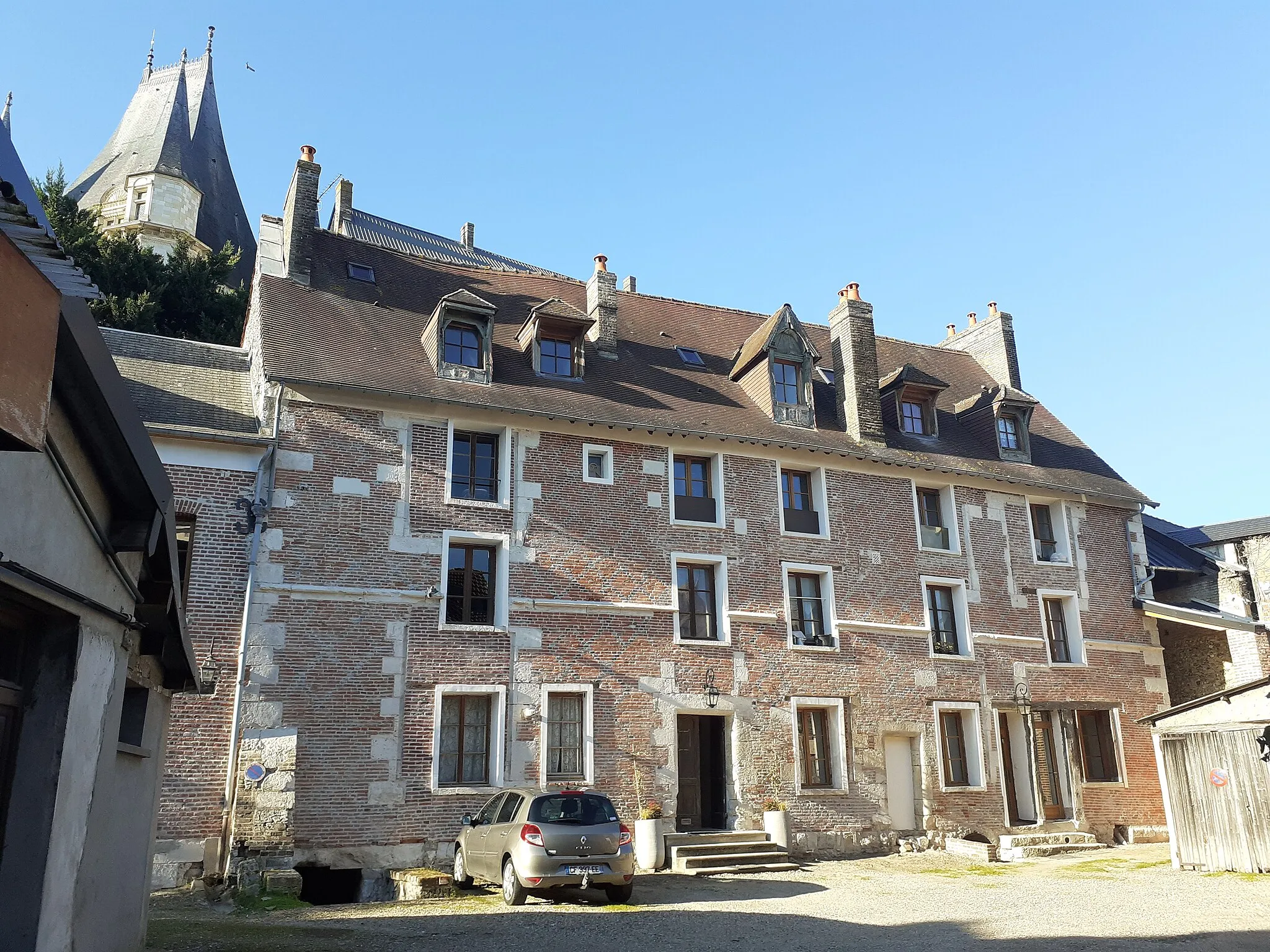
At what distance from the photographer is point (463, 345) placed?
1808cm

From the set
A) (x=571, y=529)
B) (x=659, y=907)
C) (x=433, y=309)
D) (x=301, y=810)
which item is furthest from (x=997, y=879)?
(x=433, y=309)

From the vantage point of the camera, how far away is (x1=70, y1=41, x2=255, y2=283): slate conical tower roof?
4206 centimetres

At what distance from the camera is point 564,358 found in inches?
754

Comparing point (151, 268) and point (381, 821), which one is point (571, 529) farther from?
point (151, 268)

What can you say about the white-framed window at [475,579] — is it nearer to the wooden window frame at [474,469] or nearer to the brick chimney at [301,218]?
the wooden window frame at [474,469]

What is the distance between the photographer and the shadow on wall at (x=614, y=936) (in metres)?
9.09

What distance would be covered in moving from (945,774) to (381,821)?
10.6 metres

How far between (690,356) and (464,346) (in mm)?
5579

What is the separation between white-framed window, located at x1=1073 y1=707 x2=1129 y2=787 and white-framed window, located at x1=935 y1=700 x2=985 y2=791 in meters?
2.41

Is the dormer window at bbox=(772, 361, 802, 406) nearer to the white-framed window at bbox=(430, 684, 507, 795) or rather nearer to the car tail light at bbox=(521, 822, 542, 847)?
the white-framed window at bbox=(430, 684, 507, 795)

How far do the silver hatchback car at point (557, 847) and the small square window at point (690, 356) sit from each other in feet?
36.6

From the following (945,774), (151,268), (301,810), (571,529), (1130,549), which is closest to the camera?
(301,810)

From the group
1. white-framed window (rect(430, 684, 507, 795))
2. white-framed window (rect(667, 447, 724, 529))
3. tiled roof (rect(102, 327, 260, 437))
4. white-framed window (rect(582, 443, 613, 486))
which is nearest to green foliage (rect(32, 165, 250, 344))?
tiled roof (rect(102, 327, 260, 437))

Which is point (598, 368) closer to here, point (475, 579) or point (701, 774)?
point (475, 579)
